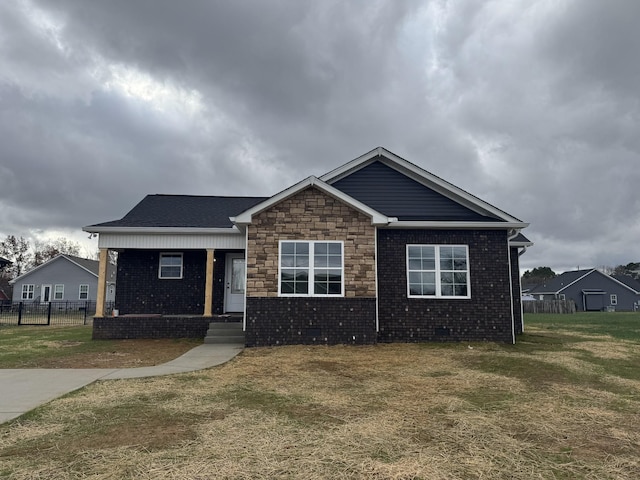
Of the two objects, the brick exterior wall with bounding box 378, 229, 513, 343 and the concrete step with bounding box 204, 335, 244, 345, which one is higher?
the brick exterior wall with bounding box 378, 229, 513, 343

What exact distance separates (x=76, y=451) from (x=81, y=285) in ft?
136

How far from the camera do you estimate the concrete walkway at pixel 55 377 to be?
217 inches

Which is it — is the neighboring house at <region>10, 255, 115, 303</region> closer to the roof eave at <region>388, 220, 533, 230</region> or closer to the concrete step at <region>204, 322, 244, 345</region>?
the concrete step at <region>204, 322, 244, 345</region>

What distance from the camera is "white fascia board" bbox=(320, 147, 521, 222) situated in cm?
1245

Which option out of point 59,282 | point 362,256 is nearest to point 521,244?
point 362,256

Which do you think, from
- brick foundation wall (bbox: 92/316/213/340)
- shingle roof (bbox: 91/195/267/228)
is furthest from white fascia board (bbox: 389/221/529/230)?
brick foundation wall (bbox: 92/316/213/340)

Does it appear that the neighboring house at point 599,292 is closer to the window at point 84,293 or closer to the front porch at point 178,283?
the front porch at point 178,283

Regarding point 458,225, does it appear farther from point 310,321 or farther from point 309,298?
point 310,321

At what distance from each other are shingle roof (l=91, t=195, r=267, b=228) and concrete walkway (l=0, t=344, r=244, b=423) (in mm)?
5315

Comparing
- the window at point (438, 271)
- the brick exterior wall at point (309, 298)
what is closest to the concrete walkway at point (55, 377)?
the brick exterior wall at point (309, 298)

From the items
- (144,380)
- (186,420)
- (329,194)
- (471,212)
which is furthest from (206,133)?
(186,420)

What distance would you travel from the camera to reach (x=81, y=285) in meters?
39.4

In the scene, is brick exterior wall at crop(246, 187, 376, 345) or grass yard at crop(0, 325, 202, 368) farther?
brick exterior wall at crop(246, 187, 376, 345)

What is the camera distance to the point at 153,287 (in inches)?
575
